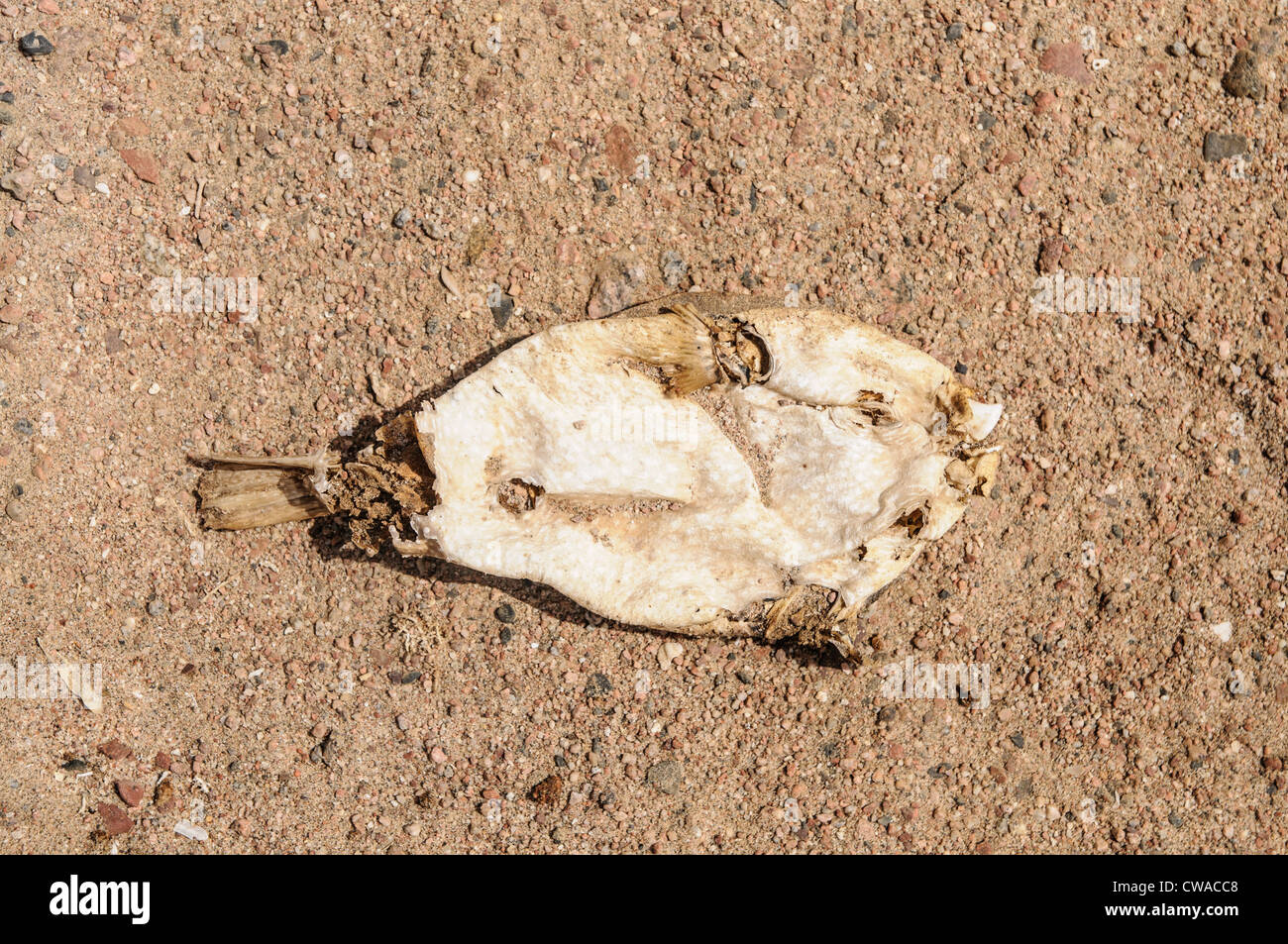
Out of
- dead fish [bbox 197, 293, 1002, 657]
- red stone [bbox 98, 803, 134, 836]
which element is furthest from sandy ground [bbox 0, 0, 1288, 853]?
dead fish [bbox 197, 293, 1002, 657]

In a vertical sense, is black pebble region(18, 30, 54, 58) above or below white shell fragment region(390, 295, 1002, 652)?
above

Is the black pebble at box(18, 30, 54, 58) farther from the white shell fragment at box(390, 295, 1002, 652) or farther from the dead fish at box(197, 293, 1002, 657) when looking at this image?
the white shell fragment at box(390, 295, 1002, 652)

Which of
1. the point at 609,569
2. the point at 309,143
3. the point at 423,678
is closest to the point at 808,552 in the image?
the point at 609,569

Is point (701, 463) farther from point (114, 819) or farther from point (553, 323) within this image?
point (114, 819)

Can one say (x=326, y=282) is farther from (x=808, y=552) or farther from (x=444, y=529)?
(x=808, y=552)

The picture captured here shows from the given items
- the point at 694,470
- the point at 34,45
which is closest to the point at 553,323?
the point at 694,470

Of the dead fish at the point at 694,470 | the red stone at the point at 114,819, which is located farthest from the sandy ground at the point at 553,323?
the dead fish at the point at 694,470
